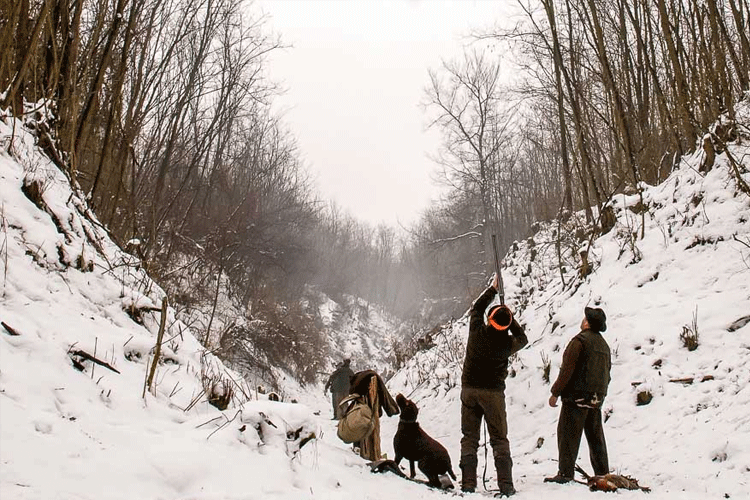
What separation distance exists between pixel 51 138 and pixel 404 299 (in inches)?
2292

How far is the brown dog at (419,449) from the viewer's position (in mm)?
5102

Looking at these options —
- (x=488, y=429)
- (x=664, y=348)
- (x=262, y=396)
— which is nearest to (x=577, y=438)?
(x=488, y=429)

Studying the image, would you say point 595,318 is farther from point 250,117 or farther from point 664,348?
point 250,117

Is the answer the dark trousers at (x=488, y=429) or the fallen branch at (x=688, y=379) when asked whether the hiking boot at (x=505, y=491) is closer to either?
the dark trousers at (x=488, y=429)

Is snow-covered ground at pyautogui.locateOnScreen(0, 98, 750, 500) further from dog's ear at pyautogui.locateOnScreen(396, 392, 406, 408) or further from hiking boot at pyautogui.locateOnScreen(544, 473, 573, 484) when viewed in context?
dog's ear at pyautogui.locateOnScreen(396, 392, 406, 408)

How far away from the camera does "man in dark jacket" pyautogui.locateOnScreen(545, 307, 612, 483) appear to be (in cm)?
496

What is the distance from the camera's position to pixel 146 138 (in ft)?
38.8

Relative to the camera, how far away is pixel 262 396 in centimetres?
575

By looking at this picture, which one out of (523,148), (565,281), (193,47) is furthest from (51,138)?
(523,148)

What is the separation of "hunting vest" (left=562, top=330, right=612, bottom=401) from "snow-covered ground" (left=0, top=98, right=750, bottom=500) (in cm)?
80

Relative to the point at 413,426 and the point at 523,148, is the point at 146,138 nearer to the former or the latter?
the point at 413,426

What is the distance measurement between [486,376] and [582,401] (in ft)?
2.92

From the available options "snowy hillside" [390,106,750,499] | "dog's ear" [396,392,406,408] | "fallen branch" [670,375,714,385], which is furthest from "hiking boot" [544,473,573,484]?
"fallen branch" [670,375,714,385]

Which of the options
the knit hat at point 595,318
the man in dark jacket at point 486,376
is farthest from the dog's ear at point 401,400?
the knit hat at point 595,318
